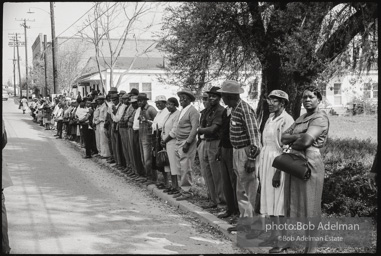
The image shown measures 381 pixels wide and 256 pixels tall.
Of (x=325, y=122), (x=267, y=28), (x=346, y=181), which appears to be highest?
(x=267, y=28)

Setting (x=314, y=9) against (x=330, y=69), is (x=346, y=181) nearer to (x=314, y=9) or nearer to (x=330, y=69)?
(x=330, y=69)

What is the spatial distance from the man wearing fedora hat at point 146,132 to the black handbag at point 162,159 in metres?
1.23

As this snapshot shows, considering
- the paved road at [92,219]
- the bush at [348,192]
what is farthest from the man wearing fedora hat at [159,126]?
the bush at [348,192]

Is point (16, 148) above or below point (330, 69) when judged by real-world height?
below

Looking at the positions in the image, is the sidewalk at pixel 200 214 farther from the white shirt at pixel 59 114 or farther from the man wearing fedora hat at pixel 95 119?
the white shirt at pixel 59 114

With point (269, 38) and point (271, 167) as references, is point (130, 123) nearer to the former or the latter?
point (269, 38)

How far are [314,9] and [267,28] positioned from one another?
77.1 inches

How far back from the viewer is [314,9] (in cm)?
745

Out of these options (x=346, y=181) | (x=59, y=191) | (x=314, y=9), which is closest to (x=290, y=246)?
(x=346, y=181)

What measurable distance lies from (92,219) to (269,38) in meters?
4.57

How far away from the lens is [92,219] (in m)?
7.98

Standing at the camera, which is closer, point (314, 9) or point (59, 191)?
point (314, 9)

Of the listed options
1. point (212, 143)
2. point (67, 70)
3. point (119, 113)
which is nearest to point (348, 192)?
point (212, 143)

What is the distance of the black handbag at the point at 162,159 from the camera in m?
9.96
